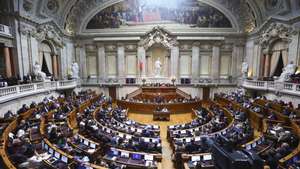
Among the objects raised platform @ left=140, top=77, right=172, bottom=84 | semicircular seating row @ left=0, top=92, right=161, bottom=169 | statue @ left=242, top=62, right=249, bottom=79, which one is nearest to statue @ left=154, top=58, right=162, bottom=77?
raised platform @ left=140, top=77, right=172, bottom=84

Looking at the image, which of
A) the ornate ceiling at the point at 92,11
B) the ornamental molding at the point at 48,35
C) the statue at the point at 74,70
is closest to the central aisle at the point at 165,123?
the statue at the point at 74,70

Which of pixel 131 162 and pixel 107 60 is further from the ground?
pixel 107 60

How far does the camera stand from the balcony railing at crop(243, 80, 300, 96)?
11554mm

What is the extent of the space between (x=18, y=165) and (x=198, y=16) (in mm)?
21592

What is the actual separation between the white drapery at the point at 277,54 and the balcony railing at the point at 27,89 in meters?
19.7

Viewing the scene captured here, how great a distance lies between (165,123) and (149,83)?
927 centimetres

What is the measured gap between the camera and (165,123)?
45.2 ft

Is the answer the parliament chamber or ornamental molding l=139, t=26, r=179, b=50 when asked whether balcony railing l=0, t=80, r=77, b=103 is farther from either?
ornamental molding l=139, t=26, r=179, b=50

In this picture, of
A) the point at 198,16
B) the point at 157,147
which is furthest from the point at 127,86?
the point at 157,147

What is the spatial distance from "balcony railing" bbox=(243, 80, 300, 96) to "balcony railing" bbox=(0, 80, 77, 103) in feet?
56.1

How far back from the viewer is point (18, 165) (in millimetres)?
5020

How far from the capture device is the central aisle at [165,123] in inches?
309

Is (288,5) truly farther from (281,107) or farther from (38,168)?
(38,168)

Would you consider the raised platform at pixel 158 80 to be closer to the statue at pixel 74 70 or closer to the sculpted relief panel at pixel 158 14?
the sculpted relief panel at pixel 158 14
